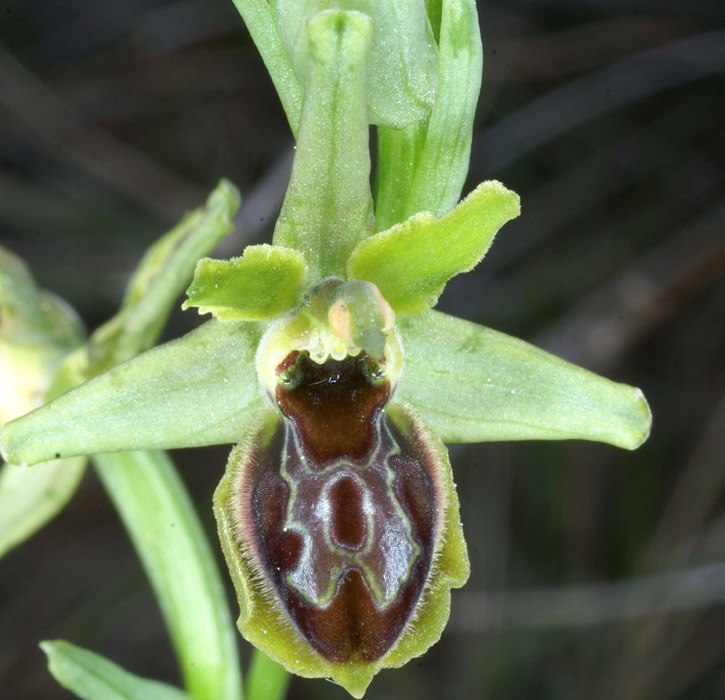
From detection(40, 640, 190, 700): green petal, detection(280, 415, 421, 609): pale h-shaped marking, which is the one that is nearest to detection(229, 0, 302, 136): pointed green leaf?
detection(280, 415, 421, 609): pale h-shaped marking

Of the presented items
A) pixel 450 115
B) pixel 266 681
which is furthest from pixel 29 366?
pixel 450 115

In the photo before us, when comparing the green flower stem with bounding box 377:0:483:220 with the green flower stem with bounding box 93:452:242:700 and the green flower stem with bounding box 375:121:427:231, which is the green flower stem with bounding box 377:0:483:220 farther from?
the green flower stem with bounding box 93:452:242:700

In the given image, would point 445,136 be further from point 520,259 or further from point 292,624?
point 520,259

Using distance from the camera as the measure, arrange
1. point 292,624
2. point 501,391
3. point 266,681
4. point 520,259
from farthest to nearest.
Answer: point 520,259
point 266,681
point 501,391
point 292,624

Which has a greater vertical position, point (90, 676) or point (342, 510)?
point (342, 510)

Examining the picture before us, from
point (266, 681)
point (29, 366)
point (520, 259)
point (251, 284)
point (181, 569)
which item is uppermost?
point (251, 284)

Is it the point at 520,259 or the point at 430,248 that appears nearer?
the point at 430,248

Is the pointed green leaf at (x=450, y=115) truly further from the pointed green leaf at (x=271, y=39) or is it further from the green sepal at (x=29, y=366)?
the green sepal at (x=29, y=366)

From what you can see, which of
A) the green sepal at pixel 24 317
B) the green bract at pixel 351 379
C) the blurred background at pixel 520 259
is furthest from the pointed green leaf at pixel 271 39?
the blurred background at pixel 520 259
